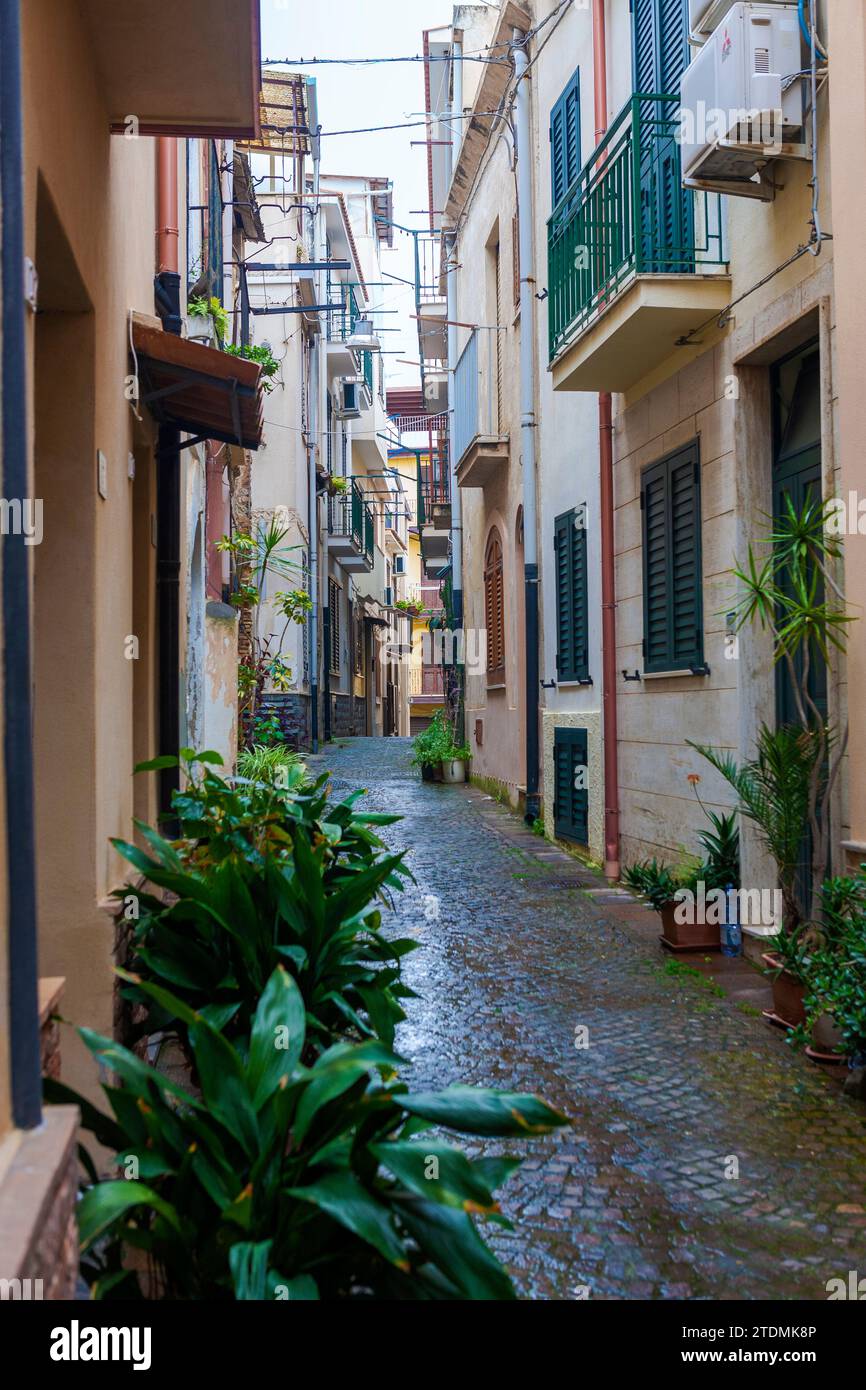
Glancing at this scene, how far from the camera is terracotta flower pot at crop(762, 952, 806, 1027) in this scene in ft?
17.4

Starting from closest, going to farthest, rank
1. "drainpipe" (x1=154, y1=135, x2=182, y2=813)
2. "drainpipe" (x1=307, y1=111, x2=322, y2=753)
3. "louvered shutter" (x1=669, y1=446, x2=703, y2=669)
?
"drainpipe" (x1=154, y1=135, x2=182, y2=813) → "louvered shutter" (x1=669, y1=446, x2=703, y2=669) → "drainpipe" (x1=307, y1=111, x2=322, y2=753)

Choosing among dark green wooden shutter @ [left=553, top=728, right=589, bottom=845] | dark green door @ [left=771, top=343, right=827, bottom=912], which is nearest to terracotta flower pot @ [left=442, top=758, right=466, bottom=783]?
dark green wooden shutter @ [left=553, top=728, right=589, bottom=845]

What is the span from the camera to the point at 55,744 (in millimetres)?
4254

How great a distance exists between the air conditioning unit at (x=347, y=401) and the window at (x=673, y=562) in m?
21.3

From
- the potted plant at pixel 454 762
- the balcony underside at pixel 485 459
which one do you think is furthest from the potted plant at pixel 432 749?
the balcony underside at pixel 485 459

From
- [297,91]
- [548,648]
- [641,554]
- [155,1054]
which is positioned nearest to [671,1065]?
[155,1054]

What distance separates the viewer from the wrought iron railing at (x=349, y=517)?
26.4 m

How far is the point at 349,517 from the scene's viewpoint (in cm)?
2741

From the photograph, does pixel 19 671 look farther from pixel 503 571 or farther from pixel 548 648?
pixel 503 571

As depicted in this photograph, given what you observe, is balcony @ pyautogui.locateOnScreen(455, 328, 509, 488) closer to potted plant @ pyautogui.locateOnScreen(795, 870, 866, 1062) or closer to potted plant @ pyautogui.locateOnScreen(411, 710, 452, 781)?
potted plant @ pyautogui.locateOnScreen(411, 710, 452, 781)

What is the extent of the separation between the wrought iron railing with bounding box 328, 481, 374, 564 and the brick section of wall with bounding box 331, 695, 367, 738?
11.9 ft

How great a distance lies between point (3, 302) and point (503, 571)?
A: 13.6m

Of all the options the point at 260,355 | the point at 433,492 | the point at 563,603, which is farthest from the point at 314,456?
the point at 563,603

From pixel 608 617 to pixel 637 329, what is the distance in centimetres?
257
